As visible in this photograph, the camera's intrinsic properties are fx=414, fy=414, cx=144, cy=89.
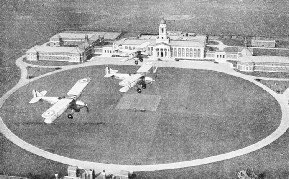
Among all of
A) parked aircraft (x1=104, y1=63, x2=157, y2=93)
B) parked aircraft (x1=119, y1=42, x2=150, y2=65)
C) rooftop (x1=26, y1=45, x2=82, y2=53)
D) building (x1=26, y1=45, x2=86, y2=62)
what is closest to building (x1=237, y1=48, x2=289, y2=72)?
parked aircraft (x1=104, y1=63, x2=157, y2=93)

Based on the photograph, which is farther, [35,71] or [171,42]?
[171,42]

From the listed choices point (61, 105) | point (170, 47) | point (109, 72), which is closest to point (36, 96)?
point (61, 105)

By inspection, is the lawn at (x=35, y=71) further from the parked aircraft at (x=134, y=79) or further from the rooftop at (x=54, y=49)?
the parked aircraft at (x=134, y=79)

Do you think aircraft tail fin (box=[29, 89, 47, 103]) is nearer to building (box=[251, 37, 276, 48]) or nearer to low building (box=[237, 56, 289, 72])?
low building (box=[237, 56, 289, 72])

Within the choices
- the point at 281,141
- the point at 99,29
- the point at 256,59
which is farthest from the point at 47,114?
the point at 99,29

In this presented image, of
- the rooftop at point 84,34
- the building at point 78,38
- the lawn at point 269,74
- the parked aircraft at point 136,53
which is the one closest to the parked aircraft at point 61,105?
the parked aircraft at point 136,53

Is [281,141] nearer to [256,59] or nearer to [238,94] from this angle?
[238,94]

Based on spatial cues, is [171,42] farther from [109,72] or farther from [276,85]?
[276,85]
